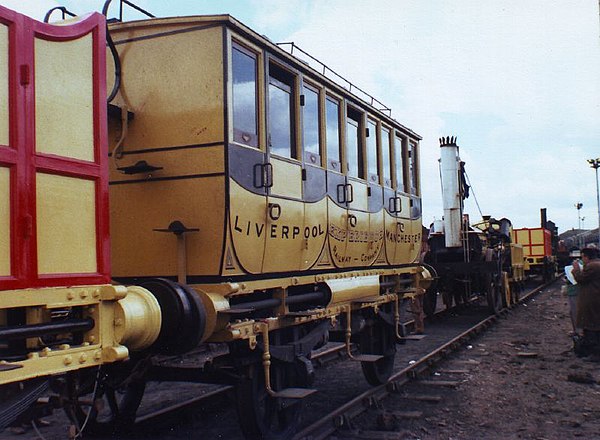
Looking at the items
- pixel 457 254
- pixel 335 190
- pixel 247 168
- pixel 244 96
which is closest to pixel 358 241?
pixel 335 190

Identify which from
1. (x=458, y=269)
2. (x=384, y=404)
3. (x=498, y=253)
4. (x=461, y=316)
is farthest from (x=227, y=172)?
(x=498, y=253)

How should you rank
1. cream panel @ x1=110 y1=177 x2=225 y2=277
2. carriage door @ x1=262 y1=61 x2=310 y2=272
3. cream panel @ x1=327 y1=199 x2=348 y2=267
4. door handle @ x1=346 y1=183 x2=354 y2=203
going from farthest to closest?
door handle @ x1=346 y1=183 x2=354 y2=203 < cream panel @ x1=327 y1=199 x2=348 y2=267 < carriage door @ x1=262 y1=61 x2=310 y2=272 < cream panel @ x1=110 y1=177 x2=225 y2=277

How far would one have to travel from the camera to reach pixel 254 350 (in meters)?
5.18

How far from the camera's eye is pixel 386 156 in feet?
27.8

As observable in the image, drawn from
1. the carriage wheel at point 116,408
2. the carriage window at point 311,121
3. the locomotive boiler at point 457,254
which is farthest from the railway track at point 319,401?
the locomotive boiler at point 457,254

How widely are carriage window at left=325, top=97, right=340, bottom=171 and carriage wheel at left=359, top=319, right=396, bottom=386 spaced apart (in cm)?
222

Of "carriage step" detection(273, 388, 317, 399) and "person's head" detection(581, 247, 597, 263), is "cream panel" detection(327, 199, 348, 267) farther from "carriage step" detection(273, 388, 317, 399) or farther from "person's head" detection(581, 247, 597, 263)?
"person's head" detection(581, 247, 597, 263)

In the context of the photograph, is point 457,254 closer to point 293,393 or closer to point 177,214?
point 293,393

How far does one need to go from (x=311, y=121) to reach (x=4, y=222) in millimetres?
3794

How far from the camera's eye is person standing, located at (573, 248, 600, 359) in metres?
9.84

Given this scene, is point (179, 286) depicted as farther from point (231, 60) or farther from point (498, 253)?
point (498, 253)

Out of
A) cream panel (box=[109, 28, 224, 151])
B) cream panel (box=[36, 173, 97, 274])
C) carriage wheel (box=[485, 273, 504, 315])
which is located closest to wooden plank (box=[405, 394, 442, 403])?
cream panel (box=[109, 28, 224, 151])

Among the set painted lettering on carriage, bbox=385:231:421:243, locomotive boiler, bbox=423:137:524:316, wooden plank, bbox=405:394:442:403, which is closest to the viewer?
wooden plank, bbox=405:394:442:403

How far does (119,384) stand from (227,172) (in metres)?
1.68
